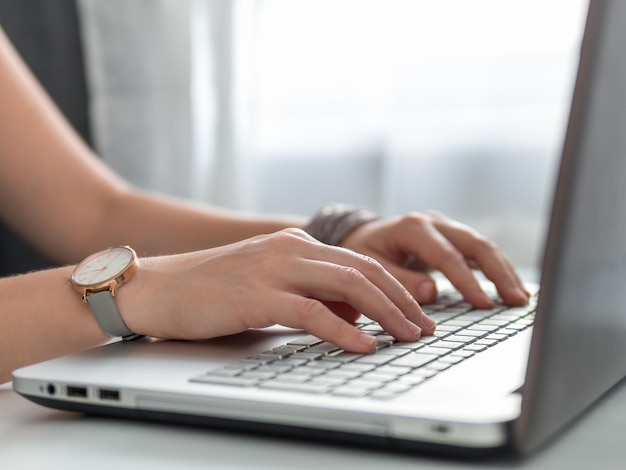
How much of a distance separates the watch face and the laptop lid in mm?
348

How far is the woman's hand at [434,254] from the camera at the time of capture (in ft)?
2.80

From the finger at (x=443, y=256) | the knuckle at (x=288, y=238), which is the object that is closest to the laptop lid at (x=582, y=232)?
the knuckle at (x=288, y=238)

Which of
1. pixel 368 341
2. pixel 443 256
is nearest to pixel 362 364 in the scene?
pixel 368 341

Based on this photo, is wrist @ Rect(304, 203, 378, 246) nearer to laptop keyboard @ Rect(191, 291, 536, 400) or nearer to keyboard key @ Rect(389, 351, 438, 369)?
laptop keyboard @ Rect(191, 291, 536, 400)

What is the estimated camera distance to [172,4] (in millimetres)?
1853

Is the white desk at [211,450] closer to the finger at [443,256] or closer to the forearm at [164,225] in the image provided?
the finger at [443,256]

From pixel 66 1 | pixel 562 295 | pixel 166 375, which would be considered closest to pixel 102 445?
pixel 166 375

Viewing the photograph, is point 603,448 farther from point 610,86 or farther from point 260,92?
point 260,92

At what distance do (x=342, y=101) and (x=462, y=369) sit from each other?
4.28 ft

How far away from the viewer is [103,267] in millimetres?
690

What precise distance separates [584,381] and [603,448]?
4 cm

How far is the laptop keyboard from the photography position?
50 cm

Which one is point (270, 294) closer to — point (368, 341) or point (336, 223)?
point (368, 341)

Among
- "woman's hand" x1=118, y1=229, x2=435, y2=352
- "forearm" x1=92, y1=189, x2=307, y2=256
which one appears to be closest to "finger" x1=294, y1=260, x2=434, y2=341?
"woman's hand" x1=118, y1=229, x2=435, y2=352
